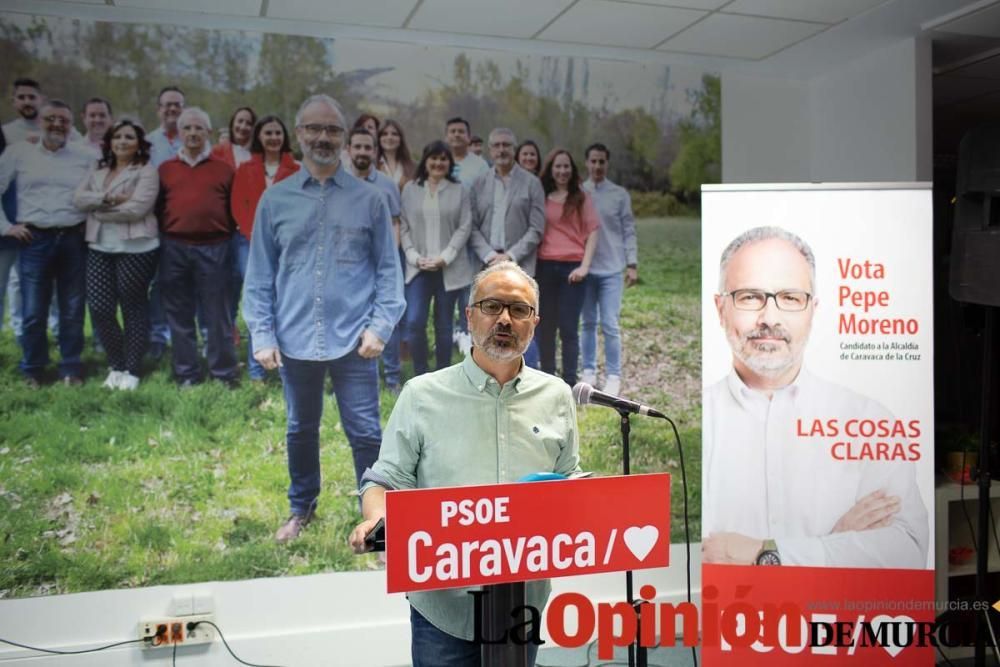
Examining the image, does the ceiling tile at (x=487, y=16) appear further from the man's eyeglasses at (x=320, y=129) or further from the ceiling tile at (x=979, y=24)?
the ceiling tile at (x=979, y=24)

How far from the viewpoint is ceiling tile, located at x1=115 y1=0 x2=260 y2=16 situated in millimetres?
3277

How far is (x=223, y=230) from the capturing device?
358cm

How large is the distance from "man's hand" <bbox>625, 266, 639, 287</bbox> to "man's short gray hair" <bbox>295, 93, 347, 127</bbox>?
157 cm

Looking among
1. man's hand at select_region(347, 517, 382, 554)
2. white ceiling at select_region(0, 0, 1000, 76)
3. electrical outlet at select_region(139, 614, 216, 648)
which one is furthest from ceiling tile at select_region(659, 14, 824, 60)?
electrical outlet at select_region(139, 614, 216, 648)

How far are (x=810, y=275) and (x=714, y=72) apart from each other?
5.32ft

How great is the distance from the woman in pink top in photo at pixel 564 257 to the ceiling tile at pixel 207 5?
1514mm

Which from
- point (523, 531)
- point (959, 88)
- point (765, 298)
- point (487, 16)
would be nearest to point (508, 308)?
point (523, 531)

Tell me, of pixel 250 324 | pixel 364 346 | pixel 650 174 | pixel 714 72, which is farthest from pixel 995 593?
pixel 250 324

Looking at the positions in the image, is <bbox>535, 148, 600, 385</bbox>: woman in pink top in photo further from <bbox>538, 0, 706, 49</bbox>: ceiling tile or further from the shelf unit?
the shelf unit

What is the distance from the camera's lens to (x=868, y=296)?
121 inches

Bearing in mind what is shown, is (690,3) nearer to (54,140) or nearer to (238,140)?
(238,140)

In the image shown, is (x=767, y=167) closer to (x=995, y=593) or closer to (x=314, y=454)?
(x=995, y=593)

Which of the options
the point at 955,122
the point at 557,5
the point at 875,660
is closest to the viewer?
the point at 875,660

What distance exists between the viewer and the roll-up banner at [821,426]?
3.01 m
